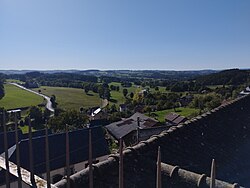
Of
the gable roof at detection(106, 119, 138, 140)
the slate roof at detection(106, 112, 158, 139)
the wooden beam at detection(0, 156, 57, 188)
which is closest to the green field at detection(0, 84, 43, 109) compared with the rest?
the gable roof at detection(106, 119, 138, 140)

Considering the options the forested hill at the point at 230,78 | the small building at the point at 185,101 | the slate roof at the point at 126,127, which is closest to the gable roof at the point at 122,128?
the slate roof at the point at 126,127

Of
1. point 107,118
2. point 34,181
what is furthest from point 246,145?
point 107,118

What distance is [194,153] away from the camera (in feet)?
15.8

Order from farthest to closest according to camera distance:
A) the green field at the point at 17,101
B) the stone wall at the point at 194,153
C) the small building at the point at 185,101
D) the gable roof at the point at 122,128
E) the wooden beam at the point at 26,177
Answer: the small building at the point at 185,101 < the green field at the point at 17,101 < the gable roof at the point at 122,128 < the stone wall at the point at 194,153 < the wooden beam at the point at 26,177

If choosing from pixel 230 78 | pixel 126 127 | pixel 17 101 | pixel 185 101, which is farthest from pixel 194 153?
pixel 230 78

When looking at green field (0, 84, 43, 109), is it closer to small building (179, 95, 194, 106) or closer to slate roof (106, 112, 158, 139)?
slate roof (106, 112, 158, 139)

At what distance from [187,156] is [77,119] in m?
34.8

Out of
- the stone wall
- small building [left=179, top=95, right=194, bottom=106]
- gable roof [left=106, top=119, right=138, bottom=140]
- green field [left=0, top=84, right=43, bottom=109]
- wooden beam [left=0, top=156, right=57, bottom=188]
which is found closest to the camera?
wooden beam [left=0, top=156, right=57, bottom=188]

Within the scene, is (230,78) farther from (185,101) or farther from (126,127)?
(126,127)

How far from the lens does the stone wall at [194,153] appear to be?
3.98 m

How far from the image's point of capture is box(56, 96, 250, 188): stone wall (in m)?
3.98

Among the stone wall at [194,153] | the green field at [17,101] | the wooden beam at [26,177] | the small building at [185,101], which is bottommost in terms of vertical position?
the small building at [185,101]

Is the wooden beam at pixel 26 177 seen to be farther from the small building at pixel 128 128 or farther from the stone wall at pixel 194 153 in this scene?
the small building at pixel 128 128

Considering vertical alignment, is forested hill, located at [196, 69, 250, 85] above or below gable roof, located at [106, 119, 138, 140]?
above
